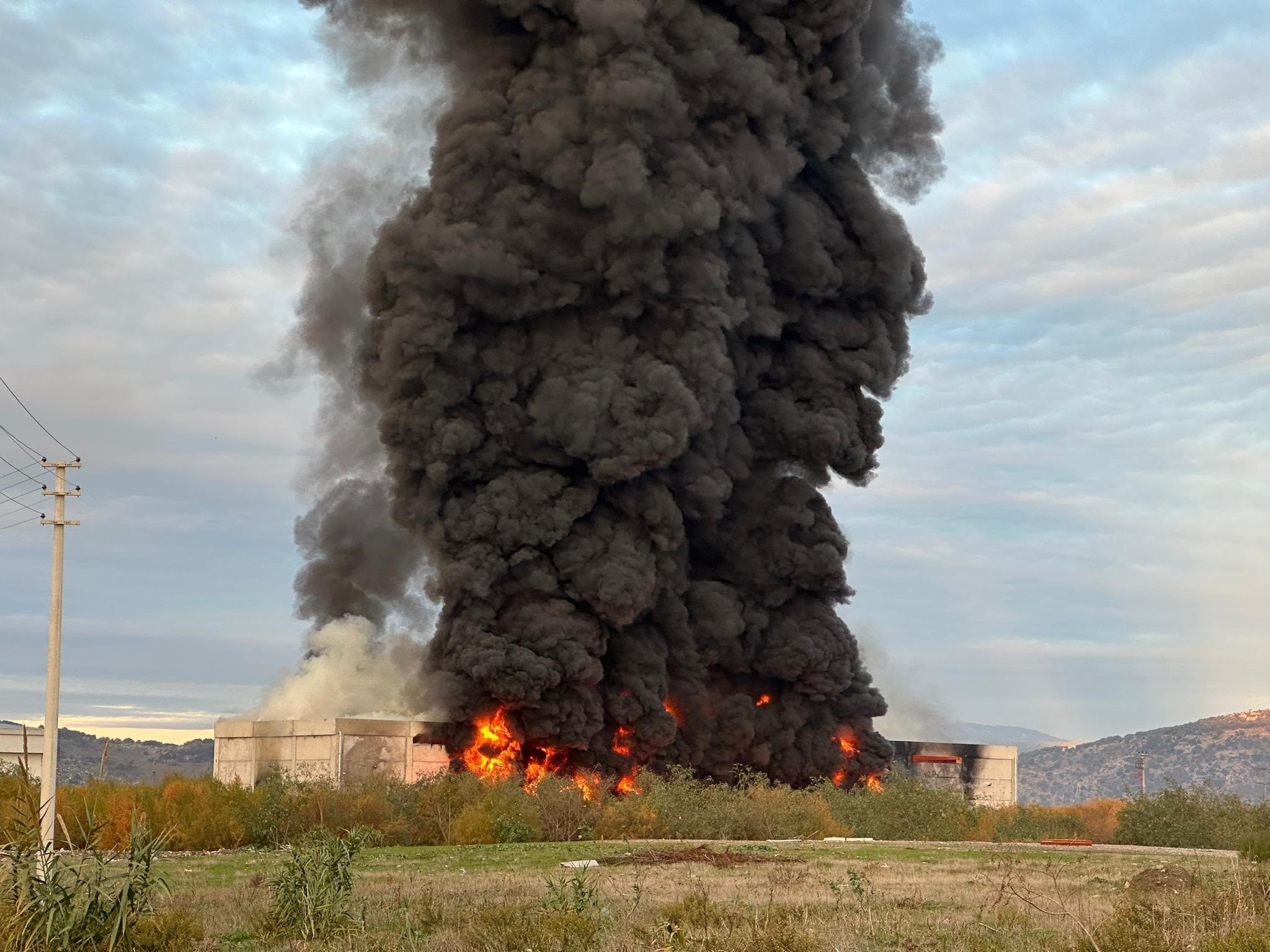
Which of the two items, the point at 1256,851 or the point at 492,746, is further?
the point at 492,746

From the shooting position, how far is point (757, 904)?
78.7 feet

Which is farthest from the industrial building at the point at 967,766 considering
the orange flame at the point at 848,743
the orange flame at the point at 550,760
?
the orange flame at the point at 550,760

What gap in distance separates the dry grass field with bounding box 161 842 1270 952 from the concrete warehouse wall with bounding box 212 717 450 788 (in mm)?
25370

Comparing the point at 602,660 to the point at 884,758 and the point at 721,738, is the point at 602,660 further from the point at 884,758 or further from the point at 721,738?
the point at 884,758

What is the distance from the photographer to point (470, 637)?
202ft

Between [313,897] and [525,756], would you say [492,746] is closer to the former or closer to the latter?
[525,756]

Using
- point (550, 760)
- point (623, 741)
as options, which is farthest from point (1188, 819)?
point (550, 760)

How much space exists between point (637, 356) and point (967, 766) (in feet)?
121

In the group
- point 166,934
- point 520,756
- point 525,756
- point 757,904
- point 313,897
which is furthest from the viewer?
point 525,756

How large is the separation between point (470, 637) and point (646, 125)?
72.3ft

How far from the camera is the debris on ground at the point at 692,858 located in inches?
1347

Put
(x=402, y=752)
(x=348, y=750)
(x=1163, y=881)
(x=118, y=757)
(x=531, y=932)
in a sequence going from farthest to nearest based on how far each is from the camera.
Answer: (x=118, y=757) → (x=402, y=752) → (x=348, y=750) → (x=1163, y=881) → (x=531, y=932)

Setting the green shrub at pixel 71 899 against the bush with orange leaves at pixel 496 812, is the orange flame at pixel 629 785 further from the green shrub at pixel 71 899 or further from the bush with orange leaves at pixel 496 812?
the green shrub at pixel 71 899

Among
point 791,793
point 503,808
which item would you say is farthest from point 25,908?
point 791,793
